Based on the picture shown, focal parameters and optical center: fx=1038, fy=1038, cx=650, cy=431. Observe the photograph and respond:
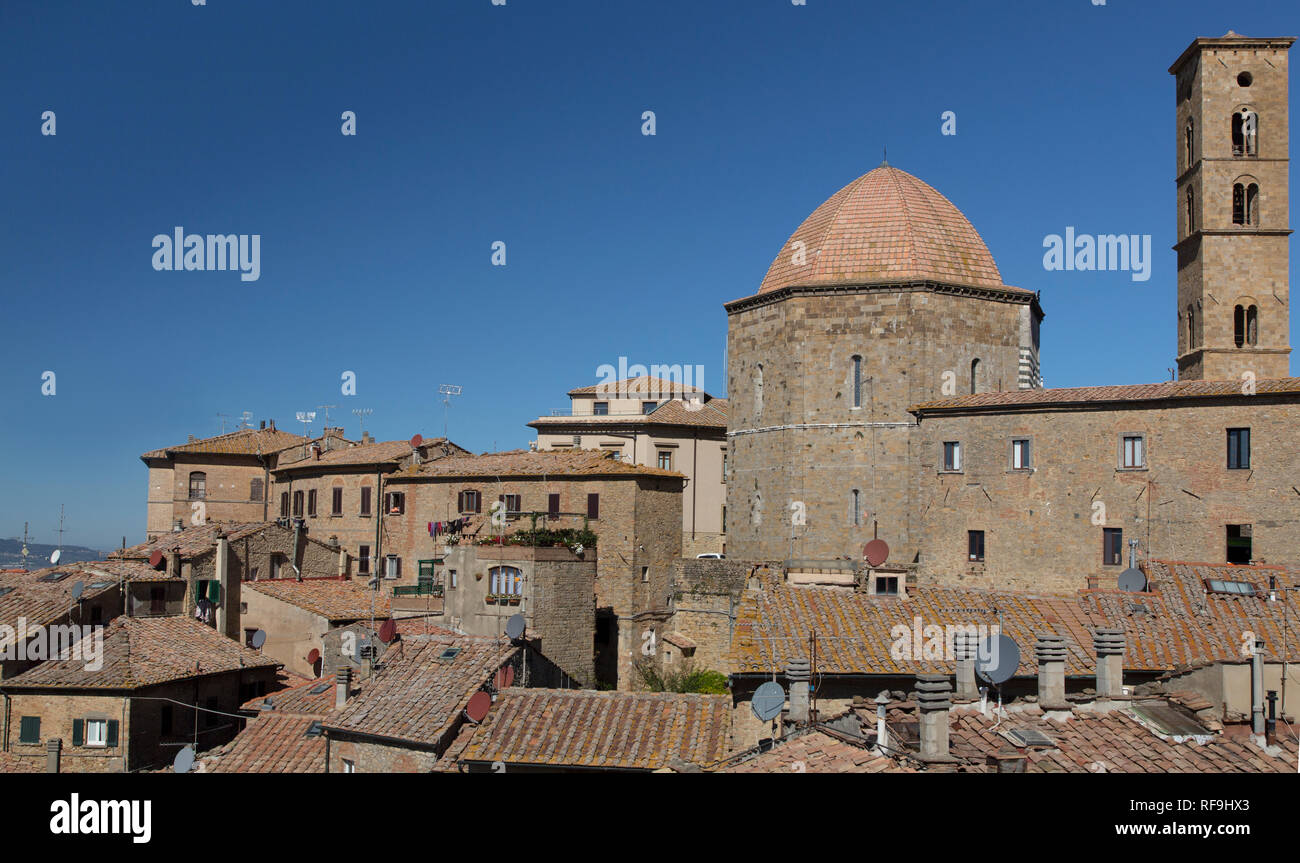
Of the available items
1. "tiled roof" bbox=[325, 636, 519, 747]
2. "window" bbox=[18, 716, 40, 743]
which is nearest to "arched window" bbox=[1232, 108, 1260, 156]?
"tiled roof" bbox=[325, 636, 519, 747]

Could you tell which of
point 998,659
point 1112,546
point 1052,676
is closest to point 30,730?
point 998,659

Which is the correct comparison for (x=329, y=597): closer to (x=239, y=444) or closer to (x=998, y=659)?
(x=239, y=444)

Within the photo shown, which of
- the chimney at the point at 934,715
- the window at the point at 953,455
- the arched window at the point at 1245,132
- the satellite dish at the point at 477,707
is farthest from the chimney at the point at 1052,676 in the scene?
the arched window at the point at 1245,132

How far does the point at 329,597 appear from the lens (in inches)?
1485

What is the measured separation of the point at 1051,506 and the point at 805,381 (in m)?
10.3

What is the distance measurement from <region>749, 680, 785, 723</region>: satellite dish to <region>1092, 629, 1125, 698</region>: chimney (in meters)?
4.92

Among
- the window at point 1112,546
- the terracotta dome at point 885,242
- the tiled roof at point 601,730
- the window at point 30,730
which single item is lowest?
the window at point 30,730

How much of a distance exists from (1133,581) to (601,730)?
1270 centimetres

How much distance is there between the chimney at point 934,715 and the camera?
12320 mm

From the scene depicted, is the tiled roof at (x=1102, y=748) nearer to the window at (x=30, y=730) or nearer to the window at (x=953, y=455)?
the window at (x=953, y=455)

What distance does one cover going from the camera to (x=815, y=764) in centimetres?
1398

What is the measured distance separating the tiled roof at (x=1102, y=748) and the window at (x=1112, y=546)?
14.1 meters

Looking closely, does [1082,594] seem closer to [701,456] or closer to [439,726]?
[439,726]

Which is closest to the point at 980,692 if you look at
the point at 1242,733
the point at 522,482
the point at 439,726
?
the point at 1242,733
